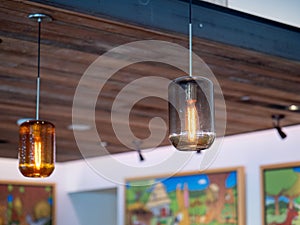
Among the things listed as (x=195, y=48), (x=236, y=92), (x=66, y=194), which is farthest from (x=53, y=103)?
(x=66, y=194)

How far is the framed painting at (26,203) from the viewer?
287 inches

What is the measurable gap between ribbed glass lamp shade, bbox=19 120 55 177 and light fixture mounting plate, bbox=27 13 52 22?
0.48 m

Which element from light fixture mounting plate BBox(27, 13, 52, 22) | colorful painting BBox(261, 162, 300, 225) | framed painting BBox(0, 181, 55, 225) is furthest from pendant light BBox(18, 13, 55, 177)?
framed painting BBox(0, 181, 55, 225)

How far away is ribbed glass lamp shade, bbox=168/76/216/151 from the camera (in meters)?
2.48

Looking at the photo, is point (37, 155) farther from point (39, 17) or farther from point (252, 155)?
point (252, 155)

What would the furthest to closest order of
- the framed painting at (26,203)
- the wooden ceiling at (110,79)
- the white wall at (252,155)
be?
the framed painting at (26,203) → the white wall at (252,155) → the wooden ceiling at (110,79)

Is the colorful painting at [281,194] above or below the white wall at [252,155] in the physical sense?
below

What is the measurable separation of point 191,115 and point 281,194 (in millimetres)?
3186

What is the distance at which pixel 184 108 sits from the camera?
248 cm

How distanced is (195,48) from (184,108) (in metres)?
0.81

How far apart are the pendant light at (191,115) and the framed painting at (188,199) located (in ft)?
11.0

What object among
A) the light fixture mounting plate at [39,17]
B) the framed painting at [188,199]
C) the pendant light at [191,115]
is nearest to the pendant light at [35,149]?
the light fixture mounting plate at [39,17]

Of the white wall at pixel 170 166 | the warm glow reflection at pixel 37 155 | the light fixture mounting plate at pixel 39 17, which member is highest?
the light fixture mounting plate at pixel 39 17

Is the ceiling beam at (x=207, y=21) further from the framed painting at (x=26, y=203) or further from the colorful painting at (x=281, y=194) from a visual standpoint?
the framed painting at (x=26, y=203)
